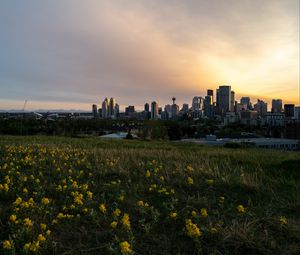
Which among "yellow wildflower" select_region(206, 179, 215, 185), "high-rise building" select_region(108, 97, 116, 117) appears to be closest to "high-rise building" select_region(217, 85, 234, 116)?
"high-rise building" select_region(108, 97, 116, 117)

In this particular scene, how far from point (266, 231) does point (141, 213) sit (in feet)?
5.06

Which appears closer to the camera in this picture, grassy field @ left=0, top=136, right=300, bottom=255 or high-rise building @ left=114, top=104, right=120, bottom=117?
grassy field @ left=0, top=136, right=300, bottom=255

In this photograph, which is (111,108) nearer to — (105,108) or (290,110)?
(105,108)

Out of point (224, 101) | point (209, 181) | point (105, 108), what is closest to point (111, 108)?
point (105, 108)

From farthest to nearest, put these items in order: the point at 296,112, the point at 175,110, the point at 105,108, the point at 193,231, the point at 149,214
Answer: the point at 175,110 → the point at 105,108 → the point at 296,112 → the point at 149,214 → the point at 193,231

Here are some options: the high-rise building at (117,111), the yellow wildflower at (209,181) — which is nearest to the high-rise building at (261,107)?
the high-rise building at (117,111)

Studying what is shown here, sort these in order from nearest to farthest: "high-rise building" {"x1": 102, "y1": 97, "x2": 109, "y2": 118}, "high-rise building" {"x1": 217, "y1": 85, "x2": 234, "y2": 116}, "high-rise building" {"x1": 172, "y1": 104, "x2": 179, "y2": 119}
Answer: "high-rise building" {"x1": 102, "y1": 97, "x2": 109, "y2": 118} → "high-rise building" {"x1": 172, "y1": 104, "x2": 179, "y2": 119} → "high-rise building" {"x1": 217, "y1": 85, "x2": 234, "y2": 116}

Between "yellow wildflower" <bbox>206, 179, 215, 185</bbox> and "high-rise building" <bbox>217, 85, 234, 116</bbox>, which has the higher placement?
"high-rise building" <bbox>217, 85, 234, 116</bbox>

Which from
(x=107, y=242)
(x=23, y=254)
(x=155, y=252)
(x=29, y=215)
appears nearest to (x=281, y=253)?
(x=155, y=252)

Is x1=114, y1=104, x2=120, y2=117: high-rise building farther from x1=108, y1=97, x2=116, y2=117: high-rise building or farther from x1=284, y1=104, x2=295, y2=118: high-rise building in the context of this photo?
x1=284, y1=104, x2=295, y2=118: high-rise building

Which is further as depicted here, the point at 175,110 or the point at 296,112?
the point at 175,110

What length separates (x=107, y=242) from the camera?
3.32 m

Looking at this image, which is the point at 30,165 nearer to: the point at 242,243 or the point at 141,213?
the point at 141,213

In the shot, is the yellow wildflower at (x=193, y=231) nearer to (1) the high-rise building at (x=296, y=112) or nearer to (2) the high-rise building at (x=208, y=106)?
(1) the high-rise building at (x=296, y=112)
